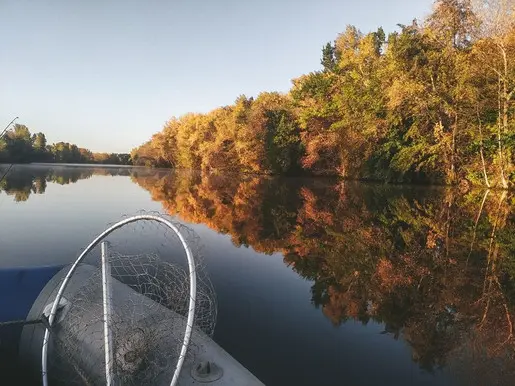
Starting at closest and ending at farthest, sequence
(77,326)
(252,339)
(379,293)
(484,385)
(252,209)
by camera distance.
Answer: (77,326) → (484,385) → (252,339) → (379,293) → (252,209)

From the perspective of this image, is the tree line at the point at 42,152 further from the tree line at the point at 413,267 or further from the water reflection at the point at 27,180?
the tree line at the point at 413,267

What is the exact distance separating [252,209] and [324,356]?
14.3 meters

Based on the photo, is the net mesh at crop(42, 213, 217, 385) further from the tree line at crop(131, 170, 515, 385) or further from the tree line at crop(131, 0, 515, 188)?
the tree line at crop(131, 0, 515, 188)

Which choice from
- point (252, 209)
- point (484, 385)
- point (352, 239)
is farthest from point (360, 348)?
point (252, 209)

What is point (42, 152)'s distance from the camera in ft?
388

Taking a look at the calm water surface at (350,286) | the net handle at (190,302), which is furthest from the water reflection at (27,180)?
the calm water surface at (350,286)

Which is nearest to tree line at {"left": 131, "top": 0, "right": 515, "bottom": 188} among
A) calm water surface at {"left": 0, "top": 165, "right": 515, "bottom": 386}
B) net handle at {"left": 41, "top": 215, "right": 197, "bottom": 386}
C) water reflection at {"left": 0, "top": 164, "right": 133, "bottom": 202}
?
calm water surface at {"left": 0, "top": 165, "right": 515, "bottom": 386}

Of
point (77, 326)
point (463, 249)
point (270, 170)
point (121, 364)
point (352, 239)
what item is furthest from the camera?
point (270, 170)

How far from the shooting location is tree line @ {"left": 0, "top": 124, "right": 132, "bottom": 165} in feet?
268

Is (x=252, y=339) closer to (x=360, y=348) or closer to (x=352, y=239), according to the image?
(x=360, y=348)

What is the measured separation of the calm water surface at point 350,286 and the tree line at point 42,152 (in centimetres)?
7102

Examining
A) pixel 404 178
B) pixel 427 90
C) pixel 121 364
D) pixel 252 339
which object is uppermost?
pixel 427 90

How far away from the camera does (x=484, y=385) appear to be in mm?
4734

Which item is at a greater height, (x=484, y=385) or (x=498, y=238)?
(x=498, y=238)
